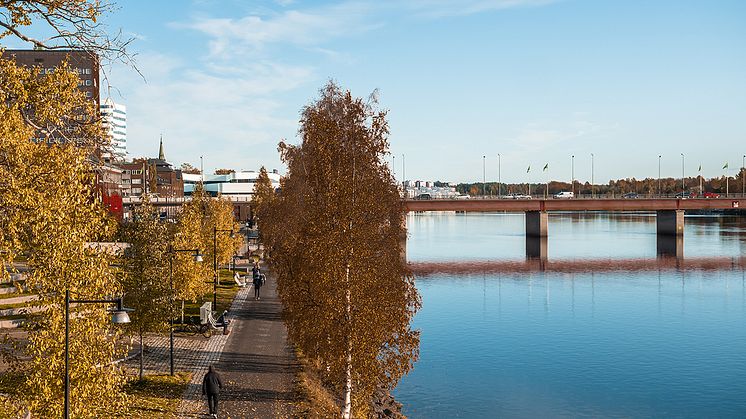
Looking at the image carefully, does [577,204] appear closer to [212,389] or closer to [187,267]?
[187,267]

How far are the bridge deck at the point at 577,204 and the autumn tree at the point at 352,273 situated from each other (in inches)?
3475

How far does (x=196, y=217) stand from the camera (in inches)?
2068

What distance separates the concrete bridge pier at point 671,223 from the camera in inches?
4902

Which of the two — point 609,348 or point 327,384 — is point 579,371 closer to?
point 609,348

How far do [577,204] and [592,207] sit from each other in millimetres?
3161

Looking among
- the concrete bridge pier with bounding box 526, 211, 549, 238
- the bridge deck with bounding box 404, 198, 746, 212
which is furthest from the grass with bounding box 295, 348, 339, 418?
the concrete bridge pier with bounding box 526, 211, 549, 238

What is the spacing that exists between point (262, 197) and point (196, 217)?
3967 centimetres

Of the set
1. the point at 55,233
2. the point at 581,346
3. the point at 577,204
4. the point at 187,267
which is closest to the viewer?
the point at 55,233

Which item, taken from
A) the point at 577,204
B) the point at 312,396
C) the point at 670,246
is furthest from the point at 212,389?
the point at 670,246

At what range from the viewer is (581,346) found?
4762 centimetres

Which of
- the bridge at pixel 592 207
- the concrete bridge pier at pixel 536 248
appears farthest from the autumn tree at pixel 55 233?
the bridge at pixel 592 207

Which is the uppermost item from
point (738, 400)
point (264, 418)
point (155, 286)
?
point (155, 286)

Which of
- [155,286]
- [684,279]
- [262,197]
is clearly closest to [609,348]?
[155,286]

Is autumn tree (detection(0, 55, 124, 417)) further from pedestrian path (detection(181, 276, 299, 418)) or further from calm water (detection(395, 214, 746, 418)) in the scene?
calm water (detection(395, 214, 746, 418))
